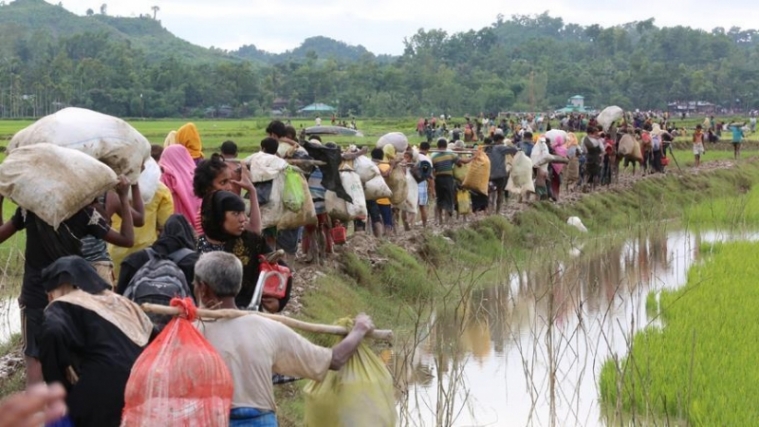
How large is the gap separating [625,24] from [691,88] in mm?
91383

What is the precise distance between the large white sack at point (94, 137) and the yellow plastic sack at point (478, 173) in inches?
353

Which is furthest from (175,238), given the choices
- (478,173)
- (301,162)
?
(478,173)

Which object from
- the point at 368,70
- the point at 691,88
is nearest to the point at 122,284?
the point at 368,70

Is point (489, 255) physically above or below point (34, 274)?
below

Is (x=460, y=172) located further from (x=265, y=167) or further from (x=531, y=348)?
(x=265, y=167)

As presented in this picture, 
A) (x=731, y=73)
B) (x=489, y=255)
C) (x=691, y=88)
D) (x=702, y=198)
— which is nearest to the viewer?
(x=489, y=255)

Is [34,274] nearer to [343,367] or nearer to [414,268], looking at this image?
[343,367]

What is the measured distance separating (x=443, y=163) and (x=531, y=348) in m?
4.27

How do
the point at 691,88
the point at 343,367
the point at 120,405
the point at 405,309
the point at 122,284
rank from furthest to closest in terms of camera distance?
1. the point at 691,88
2. the point at 405,309
3. the point at 122,284
4. the point at 343,367
5. the point at 120,405

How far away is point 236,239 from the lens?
5.28 meters

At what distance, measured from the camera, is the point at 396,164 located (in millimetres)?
12461

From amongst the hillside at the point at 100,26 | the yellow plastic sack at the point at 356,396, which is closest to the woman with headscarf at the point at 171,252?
the yellow plastic sack at the point at 356,396

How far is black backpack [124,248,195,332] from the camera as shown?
4.55 metres

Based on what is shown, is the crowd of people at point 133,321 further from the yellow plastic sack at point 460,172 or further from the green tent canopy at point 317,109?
the green tent canopy at point 317,109
